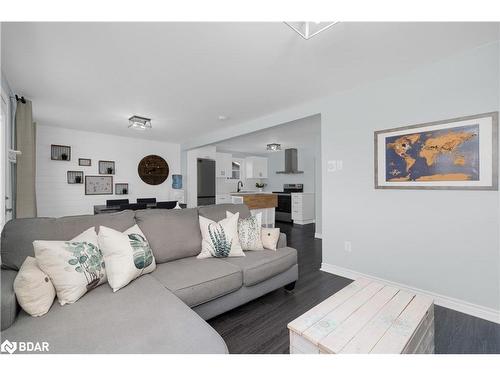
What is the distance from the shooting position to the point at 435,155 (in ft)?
7.20

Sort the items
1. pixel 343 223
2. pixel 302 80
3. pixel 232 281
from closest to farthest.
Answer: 1. pixel 232 281
2. pixel 302 80
3. pixel 343 223

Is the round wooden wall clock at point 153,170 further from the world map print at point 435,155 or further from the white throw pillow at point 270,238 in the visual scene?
the world map print at point 435,155

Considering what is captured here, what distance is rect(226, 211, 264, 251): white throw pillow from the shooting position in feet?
7.82

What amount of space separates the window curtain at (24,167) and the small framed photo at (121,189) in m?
2.53

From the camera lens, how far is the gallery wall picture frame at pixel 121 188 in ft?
18.1

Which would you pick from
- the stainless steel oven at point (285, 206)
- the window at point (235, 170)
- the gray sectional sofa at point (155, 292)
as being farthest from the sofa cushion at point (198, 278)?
the window at point (235, 170)

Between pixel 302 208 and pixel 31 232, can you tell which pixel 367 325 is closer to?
pixel 31 232

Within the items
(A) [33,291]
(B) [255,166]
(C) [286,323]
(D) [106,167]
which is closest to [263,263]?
(C) [286,323]

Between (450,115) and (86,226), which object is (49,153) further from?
(450,115)

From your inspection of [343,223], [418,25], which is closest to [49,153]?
[343,223]

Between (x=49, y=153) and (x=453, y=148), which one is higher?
(x=49, y=153)

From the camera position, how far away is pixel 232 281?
1836 mm

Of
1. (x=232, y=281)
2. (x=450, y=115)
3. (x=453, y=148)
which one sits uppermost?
(x=450, y=115)
